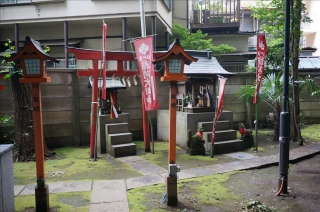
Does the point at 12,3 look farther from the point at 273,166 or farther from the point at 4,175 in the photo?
the point at 273,166

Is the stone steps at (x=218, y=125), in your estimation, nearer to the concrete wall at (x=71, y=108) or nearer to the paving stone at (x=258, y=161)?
the concrete wall at (x=71, y=108)

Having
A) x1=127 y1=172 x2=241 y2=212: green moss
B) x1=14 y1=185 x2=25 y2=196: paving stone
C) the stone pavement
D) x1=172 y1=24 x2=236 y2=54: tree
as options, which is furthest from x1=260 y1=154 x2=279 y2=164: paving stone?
x1=172 y1=24 x2=236 y2=54: tree

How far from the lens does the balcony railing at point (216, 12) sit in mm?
19672

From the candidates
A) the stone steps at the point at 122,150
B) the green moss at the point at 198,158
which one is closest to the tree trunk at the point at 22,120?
the stone steps at the point at 122,150

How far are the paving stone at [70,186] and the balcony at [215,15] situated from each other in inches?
640

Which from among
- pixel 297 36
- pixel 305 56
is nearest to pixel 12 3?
pixel 297 36

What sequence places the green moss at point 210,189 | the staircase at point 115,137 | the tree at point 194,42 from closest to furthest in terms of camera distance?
the green moss at point 210,189 < the staircase at point 115,137 < the tree at point 194,42

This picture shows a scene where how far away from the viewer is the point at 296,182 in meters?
6.86

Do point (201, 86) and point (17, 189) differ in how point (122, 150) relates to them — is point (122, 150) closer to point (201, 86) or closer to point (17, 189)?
point (17, 189)

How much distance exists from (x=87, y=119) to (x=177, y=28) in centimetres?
933

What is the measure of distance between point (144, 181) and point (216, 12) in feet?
53.7

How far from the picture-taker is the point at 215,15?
20.1m

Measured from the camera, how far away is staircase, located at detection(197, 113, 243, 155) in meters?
9.80

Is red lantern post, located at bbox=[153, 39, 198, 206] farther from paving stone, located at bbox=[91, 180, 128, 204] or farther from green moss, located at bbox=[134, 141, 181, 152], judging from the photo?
green moss, located at bbox=[134, 141, 181, 152]
